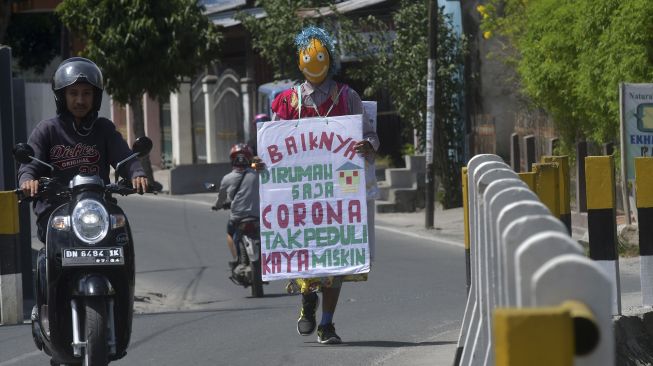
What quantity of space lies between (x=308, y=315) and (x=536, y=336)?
6.03 m

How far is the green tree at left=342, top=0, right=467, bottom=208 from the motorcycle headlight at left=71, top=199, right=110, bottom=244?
1717cm

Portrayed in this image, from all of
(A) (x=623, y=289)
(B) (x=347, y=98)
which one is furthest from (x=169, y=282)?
(B) (x=347, y=98)

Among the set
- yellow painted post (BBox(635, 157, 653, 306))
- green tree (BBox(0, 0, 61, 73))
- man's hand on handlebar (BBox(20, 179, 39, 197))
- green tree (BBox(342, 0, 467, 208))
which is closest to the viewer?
man's hand on handlebar (BBox(20, 179, 39, 197))

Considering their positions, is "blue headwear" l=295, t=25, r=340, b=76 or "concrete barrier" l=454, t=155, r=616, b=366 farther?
"blue headwear" l=295, t=25, r=340, b=76

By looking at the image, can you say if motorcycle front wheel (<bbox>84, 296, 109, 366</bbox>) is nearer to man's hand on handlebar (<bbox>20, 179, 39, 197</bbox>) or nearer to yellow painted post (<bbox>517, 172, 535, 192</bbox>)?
man's hand on handlebar (<bbox>20, 179, 39, 197</bbox>)

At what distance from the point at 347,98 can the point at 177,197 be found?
19.8 meters

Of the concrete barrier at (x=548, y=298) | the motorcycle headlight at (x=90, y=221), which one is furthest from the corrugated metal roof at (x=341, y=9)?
the concrete barrier at (x=548, y=298)

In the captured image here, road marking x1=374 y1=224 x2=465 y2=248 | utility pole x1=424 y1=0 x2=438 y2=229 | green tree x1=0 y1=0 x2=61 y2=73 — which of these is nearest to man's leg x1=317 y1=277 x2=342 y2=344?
road marking x1=374 y1=224 x2=465 y2=248

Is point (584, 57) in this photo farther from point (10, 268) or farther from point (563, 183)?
point (563, 183)

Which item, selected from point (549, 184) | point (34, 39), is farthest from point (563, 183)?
point (34, 39)

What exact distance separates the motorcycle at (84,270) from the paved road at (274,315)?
4.93 feet

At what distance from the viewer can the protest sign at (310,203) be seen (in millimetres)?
8359

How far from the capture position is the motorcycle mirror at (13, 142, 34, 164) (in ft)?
21.0

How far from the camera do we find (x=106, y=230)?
638 cm
